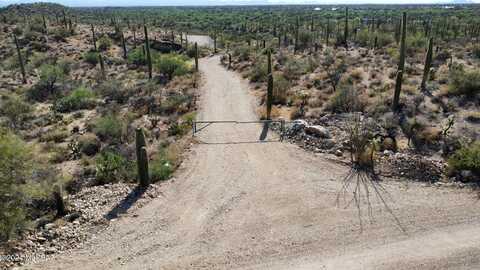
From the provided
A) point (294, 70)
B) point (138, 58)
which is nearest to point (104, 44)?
point (138, 58)

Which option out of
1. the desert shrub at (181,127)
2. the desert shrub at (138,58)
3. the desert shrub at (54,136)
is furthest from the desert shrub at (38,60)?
the desert shrub at (181,127)

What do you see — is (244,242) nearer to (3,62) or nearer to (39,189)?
(39,189)

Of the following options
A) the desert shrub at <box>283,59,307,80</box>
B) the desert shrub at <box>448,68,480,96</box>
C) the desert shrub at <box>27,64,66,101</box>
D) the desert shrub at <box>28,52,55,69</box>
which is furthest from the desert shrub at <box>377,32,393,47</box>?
the desert shrub at <box>28,52,55,69</box>

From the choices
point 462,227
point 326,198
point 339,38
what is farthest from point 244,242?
point 339,38

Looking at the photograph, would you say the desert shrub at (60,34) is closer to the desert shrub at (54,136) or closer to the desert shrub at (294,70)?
the desert shrub at (294,70)

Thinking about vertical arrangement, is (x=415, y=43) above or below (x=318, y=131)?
above

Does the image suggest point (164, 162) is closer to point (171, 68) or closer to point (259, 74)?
point (259, 74)
